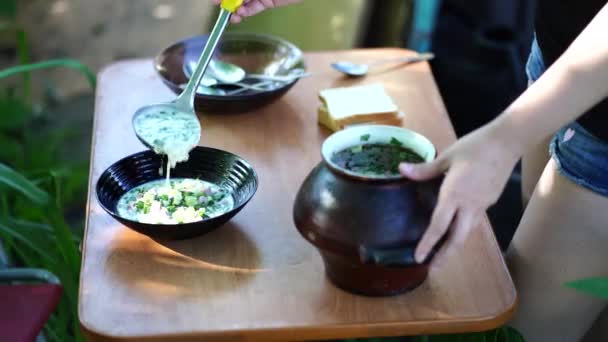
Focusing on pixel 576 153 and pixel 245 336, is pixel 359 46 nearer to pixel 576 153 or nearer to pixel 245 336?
pixel 576 153

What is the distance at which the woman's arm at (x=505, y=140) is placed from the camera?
1.01 m

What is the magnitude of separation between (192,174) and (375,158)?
1.32 ft

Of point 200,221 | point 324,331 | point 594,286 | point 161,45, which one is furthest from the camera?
point 161,45

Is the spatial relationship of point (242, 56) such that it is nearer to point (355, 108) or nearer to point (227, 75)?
point (227, 75)

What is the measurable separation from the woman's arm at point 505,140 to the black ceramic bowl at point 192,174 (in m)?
0.35

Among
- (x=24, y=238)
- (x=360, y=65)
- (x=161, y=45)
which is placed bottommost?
(x=161, y=45)

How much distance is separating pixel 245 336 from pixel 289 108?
28.0 inches

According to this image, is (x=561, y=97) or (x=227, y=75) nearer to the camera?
(x=561, y=97)

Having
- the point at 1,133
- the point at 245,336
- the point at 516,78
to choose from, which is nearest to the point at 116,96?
the point at 245,336

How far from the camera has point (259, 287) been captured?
1164mm

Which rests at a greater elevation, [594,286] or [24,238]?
[594,286]

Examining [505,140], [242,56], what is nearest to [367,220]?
[505,140]

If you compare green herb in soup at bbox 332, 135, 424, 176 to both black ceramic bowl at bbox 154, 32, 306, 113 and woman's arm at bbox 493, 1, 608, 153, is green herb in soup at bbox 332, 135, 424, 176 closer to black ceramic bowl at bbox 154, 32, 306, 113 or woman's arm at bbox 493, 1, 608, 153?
woman's arm at bbox 493, 1, 608, 153

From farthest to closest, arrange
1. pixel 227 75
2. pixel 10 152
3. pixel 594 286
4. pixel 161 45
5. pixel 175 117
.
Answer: pixel 161 45 < pixel 10 152 < pixel 227 75 < pixel 175 117 < pixel 594 286
